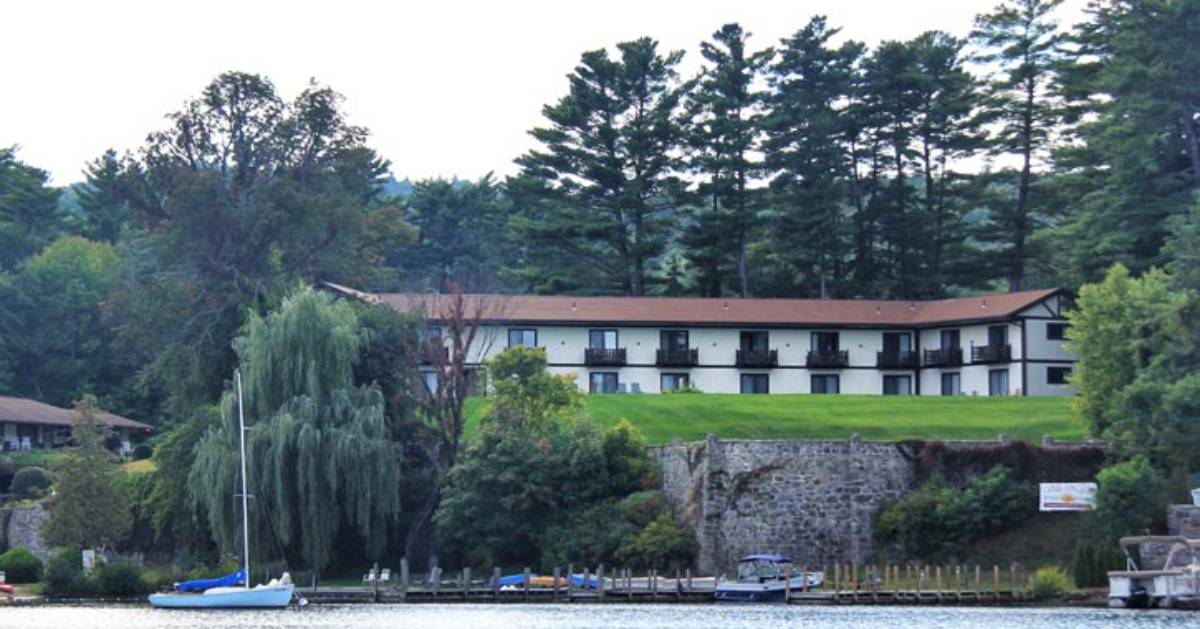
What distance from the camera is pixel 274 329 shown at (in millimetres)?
67562

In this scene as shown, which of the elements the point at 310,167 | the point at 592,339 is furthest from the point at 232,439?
the point at 592,339

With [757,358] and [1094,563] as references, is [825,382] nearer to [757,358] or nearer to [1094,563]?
[757,358]

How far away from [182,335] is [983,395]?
3323 centimetres

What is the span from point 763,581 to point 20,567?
1092 inches

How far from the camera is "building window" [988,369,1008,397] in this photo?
84.6 metres

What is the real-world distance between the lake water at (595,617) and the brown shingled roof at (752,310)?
2784 cm

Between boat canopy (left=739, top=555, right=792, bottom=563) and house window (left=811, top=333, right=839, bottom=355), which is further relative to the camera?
house window (left=811, top=333, right=839, bottom=355)

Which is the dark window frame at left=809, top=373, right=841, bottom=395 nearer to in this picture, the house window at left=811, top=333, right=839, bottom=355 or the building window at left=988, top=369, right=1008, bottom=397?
the house window at left=811, top=333, right=839, bottom=355

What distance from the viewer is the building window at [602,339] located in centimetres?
8812

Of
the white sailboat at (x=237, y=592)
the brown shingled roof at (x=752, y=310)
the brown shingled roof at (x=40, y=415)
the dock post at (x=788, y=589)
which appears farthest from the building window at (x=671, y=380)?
the dock post at (x=788, y=589)

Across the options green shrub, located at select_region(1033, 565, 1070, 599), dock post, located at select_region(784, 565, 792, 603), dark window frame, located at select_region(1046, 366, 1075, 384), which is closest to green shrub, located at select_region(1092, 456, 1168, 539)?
green shrub, located at select_region(1033, 565, 1070, 599)

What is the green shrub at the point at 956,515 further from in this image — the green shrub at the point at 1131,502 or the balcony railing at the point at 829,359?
the balcony railing at the point at 829,359

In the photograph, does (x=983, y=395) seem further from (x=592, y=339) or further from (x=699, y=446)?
(x=699, y=446)

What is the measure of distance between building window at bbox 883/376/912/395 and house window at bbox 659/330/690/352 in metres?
8.99
